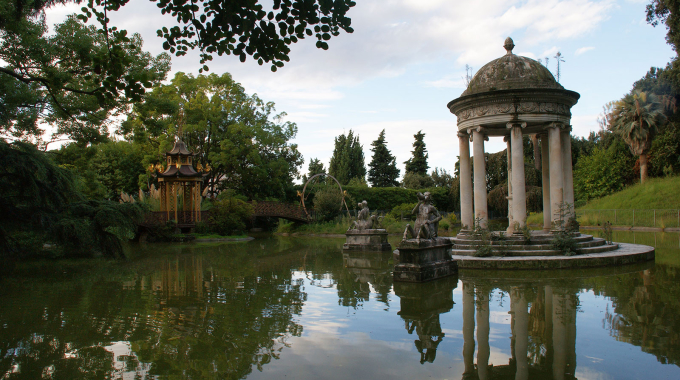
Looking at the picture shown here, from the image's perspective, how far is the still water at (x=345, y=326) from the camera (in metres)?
4.27

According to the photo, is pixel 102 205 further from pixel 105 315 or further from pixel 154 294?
pixel 105 315

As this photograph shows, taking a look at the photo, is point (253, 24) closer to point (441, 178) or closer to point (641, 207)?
point (641, 207)

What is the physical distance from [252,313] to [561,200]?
966cm

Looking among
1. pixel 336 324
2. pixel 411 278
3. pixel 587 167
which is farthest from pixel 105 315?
pixel 587 167

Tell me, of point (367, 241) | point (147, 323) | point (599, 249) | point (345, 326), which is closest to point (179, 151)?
point (367, 241)

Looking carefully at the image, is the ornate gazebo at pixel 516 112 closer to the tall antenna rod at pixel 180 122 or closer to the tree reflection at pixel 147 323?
the tree reflection at pixel 147 323

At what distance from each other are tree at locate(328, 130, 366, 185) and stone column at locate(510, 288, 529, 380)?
41355mm

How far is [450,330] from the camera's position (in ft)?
18.3

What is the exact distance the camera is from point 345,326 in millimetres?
5863

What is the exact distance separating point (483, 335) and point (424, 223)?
4524 millimetres

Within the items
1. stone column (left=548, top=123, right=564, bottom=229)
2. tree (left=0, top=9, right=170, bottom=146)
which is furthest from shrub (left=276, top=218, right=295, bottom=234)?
stone column (left=548, top=123, right=564, bottom=229)

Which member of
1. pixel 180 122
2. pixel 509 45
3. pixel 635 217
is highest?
pixel 180 122

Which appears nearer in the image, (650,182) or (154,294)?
(154,294)

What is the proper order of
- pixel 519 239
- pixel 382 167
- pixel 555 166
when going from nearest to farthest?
pixel 519 239
pixel 555 166
pixel 382 167
